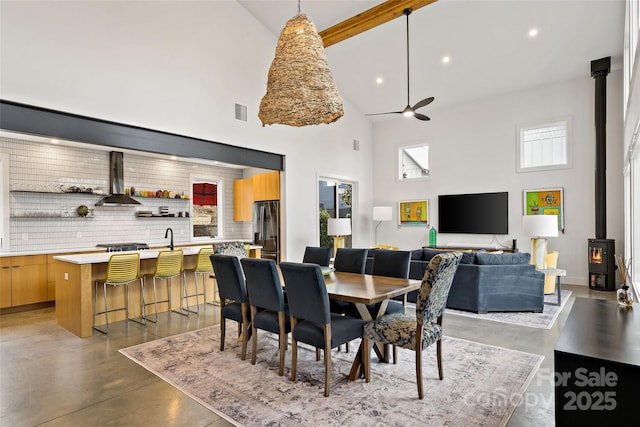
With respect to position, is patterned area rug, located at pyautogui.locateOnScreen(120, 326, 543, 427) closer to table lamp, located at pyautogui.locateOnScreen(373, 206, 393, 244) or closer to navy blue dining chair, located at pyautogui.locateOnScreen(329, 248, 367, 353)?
navy blue dining chair, located at pyautogui.locateOnScreen(329, 248, 367, 353)

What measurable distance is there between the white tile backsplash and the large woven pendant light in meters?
4.57

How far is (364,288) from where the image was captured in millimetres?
3250

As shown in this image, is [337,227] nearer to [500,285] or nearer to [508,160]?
[500,285]

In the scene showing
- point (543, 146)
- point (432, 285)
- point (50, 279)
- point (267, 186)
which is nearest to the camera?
point (432, 285)

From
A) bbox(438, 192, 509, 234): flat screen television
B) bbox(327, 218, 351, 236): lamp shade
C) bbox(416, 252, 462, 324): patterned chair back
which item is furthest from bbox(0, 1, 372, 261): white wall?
bbox(416, 252, 462, 324): patterned chair back

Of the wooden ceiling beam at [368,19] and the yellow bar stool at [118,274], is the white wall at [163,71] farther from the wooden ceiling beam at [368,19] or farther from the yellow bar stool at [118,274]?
the yellow bar stool at [118,274]

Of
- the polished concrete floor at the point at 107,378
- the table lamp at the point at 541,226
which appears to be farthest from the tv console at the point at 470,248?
the polished concrete floor at the point at 107,378

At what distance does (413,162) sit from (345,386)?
7187mm

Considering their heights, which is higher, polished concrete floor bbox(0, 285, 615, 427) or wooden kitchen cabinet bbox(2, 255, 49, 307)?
wooden kitchen cabinet bbox(2, 255, 49, 307)

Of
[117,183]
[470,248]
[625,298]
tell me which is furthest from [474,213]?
[117,183]

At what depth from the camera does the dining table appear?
293 cm

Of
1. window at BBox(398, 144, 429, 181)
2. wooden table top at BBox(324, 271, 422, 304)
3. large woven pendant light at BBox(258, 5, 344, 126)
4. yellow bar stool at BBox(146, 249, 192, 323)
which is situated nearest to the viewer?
wooden table top at BBox(324, 271, 422, 304)

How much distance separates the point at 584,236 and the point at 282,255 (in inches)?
226

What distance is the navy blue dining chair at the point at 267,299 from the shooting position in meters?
3.16
